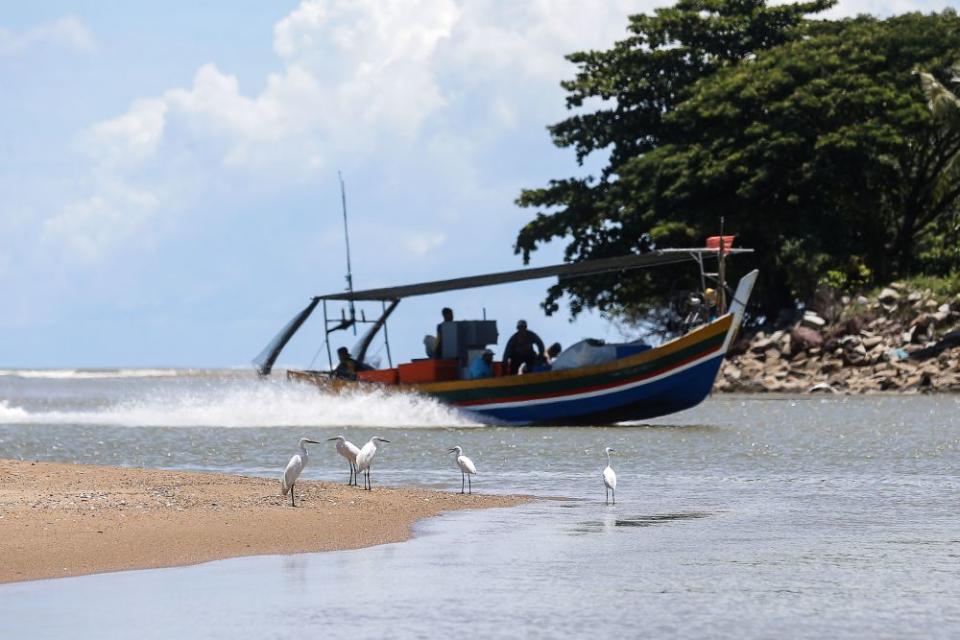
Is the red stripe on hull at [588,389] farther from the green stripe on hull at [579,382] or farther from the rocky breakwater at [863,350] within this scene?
the rocky breakwater at [863,350]

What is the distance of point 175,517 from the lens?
15.2 meters

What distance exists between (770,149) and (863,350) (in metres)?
6.79

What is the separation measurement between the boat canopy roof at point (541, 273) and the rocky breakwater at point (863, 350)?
18189mm

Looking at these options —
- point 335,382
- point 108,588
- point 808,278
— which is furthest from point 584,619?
point 808,278

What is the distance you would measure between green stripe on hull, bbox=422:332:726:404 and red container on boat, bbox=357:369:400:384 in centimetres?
110

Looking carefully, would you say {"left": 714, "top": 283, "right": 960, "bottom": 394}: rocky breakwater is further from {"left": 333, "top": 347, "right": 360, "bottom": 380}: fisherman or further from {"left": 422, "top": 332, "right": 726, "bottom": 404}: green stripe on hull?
{"left": 333, "top": 347, "right": 360, "bottom": 380}: fisherman

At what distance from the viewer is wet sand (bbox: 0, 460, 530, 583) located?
13.0m

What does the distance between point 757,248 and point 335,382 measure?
2237 cm

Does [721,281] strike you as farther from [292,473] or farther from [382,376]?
[292,473]

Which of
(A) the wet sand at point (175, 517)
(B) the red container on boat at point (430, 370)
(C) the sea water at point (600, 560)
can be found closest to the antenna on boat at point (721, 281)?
(C) the sea water at point (600, 560)

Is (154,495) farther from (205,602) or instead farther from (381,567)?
(205,602)

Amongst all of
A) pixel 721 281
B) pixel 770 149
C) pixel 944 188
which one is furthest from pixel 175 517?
pixel 944 188

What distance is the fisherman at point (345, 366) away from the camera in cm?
3475

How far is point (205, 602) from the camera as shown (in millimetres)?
10945
